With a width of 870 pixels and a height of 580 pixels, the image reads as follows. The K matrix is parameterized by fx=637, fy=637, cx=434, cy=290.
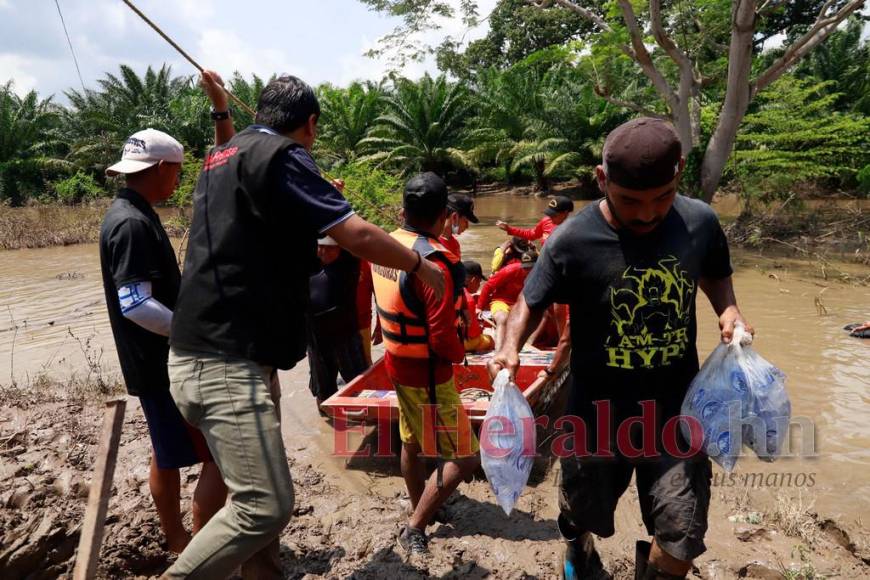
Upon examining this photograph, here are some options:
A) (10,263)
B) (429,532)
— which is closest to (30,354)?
(429,532)

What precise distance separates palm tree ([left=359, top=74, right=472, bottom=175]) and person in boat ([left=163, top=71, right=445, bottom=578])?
2376 centimetres

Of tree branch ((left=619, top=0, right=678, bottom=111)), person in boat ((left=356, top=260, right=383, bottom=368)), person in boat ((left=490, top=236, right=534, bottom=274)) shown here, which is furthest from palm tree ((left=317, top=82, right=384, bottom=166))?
person in boat ((left=356, top=260, right=383, bottom=368))

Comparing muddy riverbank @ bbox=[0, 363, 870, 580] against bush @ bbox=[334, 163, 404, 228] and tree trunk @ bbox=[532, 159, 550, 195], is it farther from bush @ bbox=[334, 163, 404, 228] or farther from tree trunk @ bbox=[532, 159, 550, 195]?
tree trunk @ bbox=[532, 159, 550, 195]

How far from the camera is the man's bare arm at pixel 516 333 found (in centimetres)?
231

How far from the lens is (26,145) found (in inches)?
1235

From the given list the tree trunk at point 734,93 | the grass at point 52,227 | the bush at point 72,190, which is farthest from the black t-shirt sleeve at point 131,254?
the bush at point 72,190

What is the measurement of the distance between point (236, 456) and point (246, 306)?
0.47m

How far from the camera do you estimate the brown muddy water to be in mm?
4160

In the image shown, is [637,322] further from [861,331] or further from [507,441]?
[861,331]

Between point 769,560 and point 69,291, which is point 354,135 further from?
point 769,560

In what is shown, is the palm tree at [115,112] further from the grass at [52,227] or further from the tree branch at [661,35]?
the tree branch at [661,35]

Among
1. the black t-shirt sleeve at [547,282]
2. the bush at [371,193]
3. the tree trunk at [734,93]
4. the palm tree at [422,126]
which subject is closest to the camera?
the black t-shirt sleeve at [547,282]

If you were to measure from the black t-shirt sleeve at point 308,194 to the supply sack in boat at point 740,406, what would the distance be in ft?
4.56

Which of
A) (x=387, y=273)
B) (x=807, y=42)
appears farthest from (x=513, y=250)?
(x=807, y=42)
